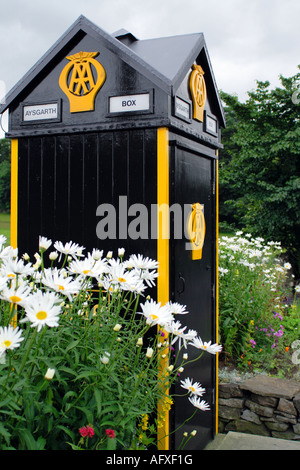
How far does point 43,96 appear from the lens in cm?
350

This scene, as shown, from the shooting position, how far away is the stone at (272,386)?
431 cm

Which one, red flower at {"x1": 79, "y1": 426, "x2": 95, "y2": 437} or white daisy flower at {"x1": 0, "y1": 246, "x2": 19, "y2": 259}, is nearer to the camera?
red flower at {"x1": 79, "y1": 426, "x2": 95, "y2": 437}

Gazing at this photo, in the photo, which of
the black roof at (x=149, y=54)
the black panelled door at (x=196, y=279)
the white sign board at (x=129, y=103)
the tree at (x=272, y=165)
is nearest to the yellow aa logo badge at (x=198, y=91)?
the black roof at (x=149, y=54)

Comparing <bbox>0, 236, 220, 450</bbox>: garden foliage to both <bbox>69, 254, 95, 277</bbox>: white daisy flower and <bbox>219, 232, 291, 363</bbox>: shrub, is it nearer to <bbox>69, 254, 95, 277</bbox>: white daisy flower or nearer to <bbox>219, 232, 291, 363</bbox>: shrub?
<bbox>69, 254, 95, 277</bbox>: white daisy flower

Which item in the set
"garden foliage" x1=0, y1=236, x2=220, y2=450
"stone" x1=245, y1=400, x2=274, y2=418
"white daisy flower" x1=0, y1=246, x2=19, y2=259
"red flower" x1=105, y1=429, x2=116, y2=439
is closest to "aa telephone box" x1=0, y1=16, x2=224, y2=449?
"stone" x1=245, y1=400, x2=274, y2=418

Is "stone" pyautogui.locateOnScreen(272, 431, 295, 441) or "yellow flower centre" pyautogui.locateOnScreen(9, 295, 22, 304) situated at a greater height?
"yellow flower centre" pyautogui.locateOnScreen(9, 295, 22, 304)

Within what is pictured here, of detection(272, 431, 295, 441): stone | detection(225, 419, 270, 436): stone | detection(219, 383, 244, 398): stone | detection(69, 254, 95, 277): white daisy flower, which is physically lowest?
detection(272, 431, 295, 441): stone

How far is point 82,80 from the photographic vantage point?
11.0 ft

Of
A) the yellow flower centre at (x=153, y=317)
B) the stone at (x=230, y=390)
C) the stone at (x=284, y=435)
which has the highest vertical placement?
the yellow flower centre at (x=153, y=317)

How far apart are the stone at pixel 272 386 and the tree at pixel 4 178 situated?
32.6m

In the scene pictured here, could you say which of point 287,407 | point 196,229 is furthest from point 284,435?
point 196,229

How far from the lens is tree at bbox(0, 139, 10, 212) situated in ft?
117

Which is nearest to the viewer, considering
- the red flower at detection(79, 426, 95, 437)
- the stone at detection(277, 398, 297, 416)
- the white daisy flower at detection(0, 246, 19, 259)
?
the red flower at detection(79, 426, 95, 437)

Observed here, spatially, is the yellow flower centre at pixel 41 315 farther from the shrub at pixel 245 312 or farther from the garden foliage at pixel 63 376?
the shrub at pixel 245 312
